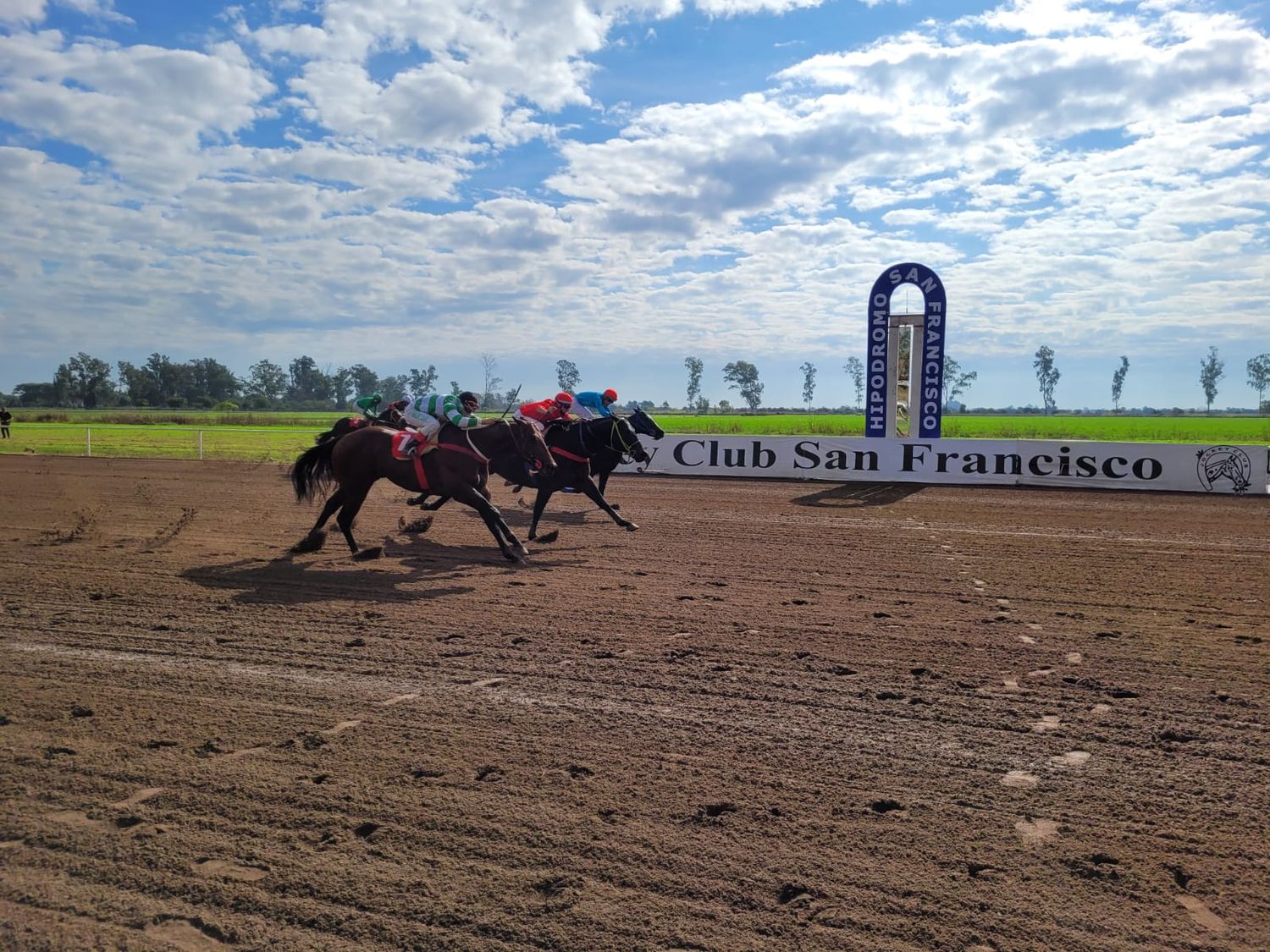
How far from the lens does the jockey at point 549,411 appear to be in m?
14.1

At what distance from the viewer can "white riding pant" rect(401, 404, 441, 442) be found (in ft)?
36.4

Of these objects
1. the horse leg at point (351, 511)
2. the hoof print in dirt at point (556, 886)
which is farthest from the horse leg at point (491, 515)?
the hoof print in dirt at point (556, 886)

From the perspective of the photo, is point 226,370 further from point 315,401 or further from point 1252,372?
point 1252,372

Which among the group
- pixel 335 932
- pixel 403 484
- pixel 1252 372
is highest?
pixel 1252 372

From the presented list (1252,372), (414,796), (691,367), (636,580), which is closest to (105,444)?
(636,580)

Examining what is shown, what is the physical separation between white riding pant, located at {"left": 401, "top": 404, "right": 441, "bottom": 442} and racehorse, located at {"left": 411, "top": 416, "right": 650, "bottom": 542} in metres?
1.64

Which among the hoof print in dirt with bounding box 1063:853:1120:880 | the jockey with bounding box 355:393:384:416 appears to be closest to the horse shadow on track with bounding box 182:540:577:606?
the jockey with bounding box 355:393:384:416

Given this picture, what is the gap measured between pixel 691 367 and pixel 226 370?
194ft

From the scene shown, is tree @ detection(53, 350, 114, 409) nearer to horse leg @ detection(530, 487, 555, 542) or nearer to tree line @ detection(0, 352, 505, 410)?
tree line @ detection(0, 352, 505, 410)

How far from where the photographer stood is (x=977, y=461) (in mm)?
22234

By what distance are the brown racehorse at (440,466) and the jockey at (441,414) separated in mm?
153

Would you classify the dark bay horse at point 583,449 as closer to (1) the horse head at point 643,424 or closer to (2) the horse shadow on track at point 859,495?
(1) the horse head at point 643,424

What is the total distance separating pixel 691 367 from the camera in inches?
4186

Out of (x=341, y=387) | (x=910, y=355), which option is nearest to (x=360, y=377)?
(x=341, y=387)
